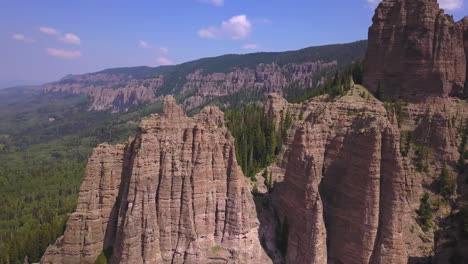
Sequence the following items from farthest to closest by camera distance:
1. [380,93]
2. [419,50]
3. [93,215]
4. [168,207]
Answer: [380,93] → [419,50] → [93,215] → [168,207]

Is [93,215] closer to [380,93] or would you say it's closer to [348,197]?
[348,197]

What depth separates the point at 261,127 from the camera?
85938mm

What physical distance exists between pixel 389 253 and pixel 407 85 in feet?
163

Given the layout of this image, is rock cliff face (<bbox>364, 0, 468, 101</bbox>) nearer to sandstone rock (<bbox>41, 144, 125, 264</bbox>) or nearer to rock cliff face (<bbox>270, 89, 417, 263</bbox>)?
rock cliff face (<bbox>270, 89, 417, 263</bbox>)

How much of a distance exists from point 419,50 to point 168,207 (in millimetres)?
64852

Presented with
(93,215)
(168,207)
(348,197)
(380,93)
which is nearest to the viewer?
(168,207)

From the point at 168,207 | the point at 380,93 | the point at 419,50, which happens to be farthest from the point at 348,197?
the point at 419,50

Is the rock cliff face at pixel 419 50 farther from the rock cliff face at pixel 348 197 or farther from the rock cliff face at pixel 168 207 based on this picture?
the rock cliff face at pixel 168 207

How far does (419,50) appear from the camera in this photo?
72.1 meters

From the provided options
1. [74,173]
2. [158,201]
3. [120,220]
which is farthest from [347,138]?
[74,173]

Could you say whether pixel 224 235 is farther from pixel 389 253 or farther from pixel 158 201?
pixel 389 253

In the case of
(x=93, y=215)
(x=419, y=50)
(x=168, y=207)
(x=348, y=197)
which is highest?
(x=419, y=50)

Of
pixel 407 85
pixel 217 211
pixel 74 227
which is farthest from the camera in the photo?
pixel 407 85

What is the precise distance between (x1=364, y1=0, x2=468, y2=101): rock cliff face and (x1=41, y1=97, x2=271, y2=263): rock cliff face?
2076 inches
